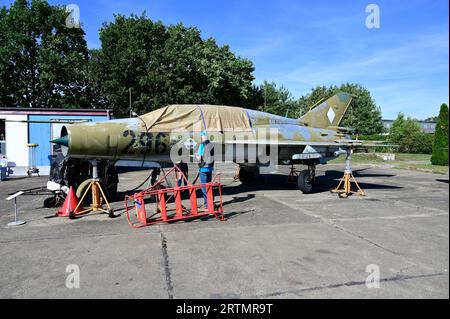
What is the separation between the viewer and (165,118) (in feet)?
31.4

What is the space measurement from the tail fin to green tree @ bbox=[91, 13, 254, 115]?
60.0 ft

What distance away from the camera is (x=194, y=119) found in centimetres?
998

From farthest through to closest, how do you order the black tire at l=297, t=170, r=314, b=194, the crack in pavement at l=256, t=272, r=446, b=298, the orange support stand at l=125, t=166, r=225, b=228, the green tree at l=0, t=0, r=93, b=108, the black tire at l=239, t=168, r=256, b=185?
the green tree at l=0, t=0, r=93, b=108 < the black tire at l=239, t=168, r=256, b=185 < the black tire at l=297, t=170, r=314, b=194 < the orange support stand at l=125, t=166, r=225, b=228 < the crack in pavement at l=256, t=272, r=446, b=298

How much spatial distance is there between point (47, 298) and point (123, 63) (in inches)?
1257

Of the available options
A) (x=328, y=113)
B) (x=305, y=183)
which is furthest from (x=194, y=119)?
(x=328, y=113)

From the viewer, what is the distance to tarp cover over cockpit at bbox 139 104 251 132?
9469mm

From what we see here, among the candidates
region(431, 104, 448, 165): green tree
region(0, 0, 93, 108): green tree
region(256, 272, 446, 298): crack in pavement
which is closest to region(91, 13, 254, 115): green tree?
region(0, 0, 93, 108): green tree

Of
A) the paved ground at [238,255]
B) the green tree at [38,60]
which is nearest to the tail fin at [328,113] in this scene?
the paved ground at [238,255]

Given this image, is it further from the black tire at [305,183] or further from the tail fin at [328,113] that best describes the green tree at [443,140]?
the tail fin at [328,113]

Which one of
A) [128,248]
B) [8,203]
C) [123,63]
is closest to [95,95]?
[123,63]

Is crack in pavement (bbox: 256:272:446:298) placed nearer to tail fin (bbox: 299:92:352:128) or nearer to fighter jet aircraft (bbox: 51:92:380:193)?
fighter jet aircraft (bbox: 51:92:380:193)

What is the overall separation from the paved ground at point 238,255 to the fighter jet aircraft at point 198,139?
1.91 metres

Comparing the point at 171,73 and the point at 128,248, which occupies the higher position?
the point at 171,73
